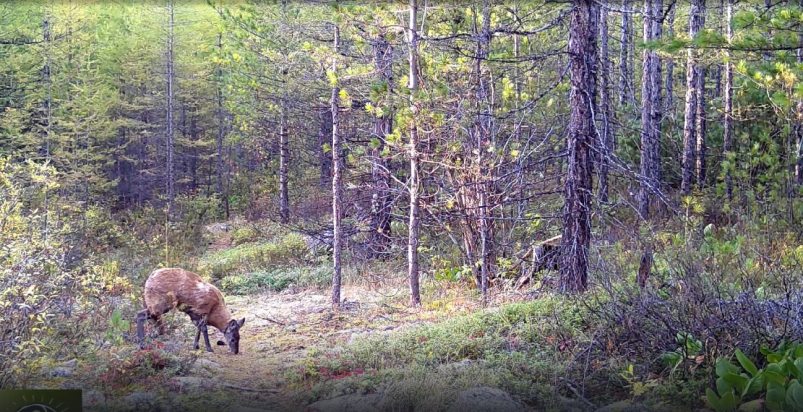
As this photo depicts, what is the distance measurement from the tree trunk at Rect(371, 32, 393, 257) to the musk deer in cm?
214

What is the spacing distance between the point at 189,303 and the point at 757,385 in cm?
554

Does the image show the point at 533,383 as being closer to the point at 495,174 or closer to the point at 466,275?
the point at 495,174

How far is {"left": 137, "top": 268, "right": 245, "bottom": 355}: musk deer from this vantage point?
7023mm

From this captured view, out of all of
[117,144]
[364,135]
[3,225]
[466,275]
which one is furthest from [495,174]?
[117,144]

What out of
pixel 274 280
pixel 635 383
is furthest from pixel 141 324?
pixel 635 383

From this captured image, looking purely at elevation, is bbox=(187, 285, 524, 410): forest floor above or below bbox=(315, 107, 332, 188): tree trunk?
below

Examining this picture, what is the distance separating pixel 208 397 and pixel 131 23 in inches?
706

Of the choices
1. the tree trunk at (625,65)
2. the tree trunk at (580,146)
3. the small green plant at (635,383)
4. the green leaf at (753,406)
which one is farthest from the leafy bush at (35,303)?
the tree trunk at (625,65)

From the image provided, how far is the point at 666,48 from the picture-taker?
4539mm

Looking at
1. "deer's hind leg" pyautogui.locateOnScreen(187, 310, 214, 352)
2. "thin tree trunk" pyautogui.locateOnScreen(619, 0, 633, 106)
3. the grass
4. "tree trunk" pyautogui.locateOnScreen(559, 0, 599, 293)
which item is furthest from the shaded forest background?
"deer's hind leg" pyautogui.locateOnScreen(187, 310, 214, 352)

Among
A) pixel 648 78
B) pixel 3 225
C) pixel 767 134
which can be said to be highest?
pixel 648 78

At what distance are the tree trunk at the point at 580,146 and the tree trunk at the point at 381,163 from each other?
2.08 meters

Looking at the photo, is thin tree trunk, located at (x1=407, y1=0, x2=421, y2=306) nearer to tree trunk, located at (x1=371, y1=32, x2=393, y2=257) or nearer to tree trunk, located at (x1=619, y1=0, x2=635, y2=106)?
tree trunk, located at (x1=371, y1=32, x2=393, y2=257)

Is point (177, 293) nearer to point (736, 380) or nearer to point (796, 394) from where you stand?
point (736, 380)
